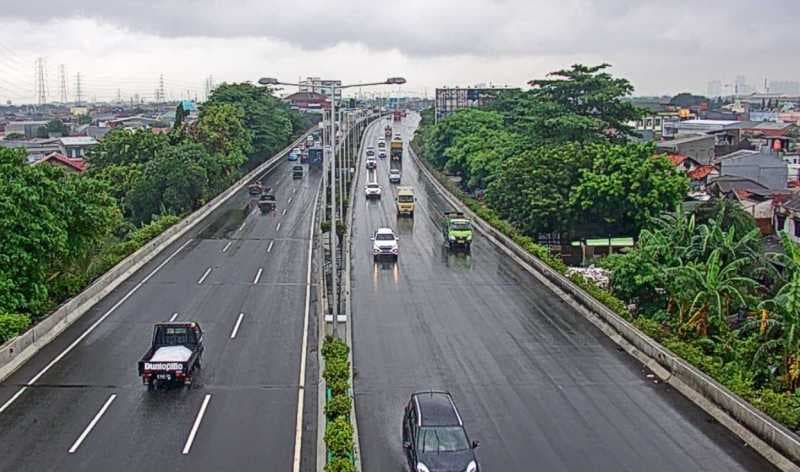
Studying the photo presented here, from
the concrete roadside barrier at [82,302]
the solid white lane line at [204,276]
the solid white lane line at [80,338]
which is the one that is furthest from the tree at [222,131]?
the solid white lane line at [204,276]

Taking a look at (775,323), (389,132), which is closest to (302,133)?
(389,132)

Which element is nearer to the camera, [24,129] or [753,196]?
[753,196]

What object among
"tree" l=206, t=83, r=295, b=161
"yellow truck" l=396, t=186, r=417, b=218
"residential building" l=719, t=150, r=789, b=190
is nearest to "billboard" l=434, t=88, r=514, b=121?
"tree" l=206, t=83, r=295, b=161

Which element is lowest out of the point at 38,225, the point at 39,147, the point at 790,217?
the point at 790,217

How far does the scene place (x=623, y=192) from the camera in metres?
50.0

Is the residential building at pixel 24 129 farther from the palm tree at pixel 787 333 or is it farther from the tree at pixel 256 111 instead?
the palm tree at pixel 787 333

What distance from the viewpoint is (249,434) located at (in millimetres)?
22047

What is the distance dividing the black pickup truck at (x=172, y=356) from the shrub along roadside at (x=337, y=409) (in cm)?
397

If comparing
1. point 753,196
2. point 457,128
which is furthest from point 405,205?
point 457,128

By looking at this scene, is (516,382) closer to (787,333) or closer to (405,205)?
(787,333)

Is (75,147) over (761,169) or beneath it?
beneath

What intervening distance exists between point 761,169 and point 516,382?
5634 cm

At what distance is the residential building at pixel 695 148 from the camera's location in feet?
302

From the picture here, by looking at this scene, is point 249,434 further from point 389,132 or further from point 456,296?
point 389,132
